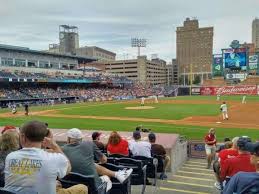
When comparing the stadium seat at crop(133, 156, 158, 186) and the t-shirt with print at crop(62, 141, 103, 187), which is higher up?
the t-shirt with print at crop(62, 141, 103, 187)

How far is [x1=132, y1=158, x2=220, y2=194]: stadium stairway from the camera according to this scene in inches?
326

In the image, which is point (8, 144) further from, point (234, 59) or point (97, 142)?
point (234, 59)

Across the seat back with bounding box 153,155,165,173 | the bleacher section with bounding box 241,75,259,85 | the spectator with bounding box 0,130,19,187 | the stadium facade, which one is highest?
the stadium facade

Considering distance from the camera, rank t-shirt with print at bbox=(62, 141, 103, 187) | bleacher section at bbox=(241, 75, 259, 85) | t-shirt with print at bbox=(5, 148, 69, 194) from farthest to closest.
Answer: bleacher section at bbox=(241, 75, 259, 85) → t-shirt with print at bbox=(62, 141, 103, 187) → t-shirt with print at bbox=(5, 148, 69, 194)

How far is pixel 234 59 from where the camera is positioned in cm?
6962

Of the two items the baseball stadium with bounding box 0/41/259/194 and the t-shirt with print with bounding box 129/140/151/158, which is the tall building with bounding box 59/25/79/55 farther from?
the t-shirt with print with bounding box 129/140/151/158

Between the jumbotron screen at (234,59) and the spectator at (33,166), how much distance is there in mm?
69709

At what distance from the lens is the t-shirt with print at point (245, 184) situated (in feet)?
11.5

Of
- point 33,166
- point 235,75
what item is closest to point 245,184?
point 33,166

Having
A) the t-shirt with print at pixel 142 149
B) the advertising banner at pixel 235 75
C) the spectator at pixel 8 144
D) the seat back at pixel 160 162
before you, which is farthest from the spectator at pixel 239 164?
the advertising banner at pixel 235 75

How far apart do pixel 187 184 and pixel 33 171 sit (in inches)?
249

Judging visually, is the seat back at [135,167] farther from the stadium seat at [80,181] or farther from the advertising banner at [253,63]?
the advertising banner at [253,63]

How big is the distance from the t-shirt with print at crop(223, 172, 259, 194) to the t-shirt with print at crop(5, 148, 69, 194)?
199 cm

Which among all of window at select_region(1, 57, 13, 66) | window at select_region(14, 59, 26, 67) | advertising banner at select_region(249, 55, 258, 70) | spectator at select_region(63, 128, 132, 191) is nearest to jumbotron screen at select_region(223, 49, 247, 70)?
advertising banner at select_region(249, 55, 258, 70)
